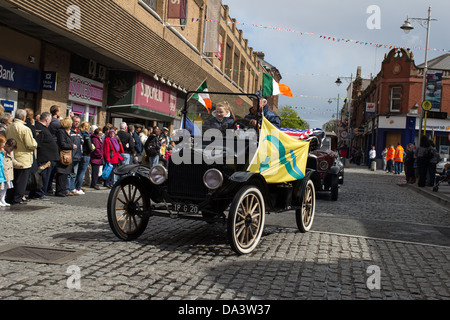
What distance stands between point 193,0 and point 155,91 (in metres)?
6.12

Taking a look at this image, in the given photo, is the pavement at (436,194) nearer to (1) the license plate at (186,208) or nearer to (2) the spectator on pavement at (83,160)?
(1) the license plate at (186,208)

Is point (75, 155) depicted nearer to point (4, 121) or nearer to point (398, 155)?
point (4, 121)

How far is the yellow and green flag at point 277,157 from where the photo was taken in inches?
228

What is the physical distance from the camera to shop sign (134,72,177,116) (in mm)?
17891

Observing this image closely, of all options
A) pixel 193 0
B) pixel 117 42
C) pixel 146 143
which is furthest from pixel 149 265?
pixel 193 0

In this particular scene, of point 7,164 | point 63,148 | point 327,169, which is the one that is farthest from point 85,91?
point 327,169

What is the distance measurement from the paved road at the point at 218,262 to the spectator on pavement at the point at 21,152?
1.29 ft

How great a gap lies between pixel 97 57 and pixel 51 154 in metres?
6.76

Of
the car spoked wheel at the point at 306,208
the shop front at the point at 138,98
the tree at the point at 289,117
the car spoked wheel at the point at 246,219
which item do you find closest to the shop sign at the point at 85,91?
the shop front at the point at 138,98

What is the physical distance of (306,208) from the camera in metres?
7.08

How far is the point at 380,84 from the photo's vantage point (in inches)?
1654

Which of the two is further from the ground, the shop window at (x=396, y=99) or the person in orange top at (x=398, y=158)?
the shop window at (x=396, y=99)

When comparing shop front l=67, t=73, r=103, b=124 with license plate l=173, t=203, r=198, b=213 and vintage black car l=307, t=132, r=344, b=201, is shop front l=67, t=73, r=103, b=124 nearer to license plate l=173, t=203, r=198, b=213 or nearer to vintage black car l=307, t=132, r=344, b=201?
Result: vintage black car l=307, t=132, r=344, b=201
